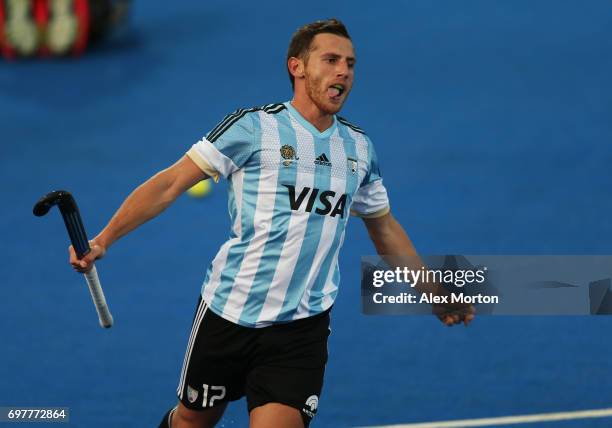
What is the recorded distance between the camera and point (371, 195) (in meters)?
5.55

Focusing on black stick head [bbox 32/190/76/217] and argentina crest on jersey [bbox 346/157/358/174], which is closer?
black stick head [bbox 32/190/76/217]

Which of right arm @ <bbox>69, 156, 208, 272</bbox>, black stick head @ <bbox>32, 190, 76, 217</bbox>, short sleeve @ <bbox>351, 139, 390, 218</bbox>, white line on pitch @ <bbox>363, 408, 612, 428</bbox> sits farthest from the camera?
white line on pitch @ <bbox>363, 408, 612, 428</bbox>

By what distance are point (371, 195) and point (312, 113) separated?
1.71 feet

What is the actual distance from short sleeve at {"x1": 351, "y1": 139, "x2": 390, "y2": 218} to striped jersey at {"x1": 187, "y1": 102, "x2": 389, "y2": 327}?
0.17 metres

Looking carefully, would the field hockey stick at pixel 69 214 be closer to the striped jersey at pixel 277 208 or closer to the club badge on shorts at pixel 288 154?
the striped jersey at pixel 277 208

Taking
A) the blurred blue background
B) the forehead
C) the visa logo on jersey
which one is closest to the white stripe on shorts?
the visa logo on jersey

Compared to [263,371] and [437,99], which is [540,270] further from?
[437,99]

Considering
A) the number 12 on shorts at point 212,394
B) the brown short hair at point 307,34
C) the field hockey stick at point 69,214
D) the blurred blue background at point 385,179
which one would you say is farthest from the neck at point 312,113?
the blurred blue background at point 385,179

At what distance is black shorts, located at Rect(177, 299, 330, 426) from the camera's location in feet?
17.0

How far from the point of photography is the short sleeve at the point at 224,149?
511 cm

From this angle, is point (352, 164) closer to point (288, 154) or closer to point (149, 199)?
point (288, 154)

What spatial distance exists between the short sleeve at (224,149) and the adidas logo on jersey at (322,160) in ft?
0.97

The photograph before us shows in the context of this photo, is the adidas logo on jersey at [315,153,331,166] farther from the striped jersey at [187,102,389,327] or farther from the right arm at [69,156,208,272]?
the right arm at [69,156,208,272]

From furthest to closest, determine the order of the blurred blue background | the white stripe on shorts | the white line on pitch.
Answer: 1. the blurred blue background
2. the white line on pitch
3. the white stripe on shorts
